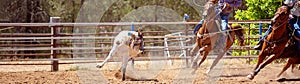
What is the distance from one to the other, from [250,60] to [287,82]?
5.40 metres

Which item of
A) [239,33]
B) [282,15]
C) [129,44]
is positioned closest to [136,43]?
[129,44]

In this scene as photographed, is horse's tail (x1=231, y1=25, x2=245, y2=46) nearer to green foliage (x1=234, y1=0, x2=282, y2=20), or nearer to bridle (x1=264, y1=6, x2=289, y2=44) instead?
bridle (x1=264, y1=6, x2=289, y2=44)

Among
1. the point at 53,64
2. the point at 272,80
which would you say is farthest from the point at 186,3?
the point at 272,80

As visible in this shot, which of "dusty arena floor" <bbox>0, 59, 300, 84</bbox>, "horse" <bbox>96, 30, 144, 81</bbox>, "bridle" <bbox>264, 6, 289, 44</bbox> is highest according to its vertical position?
"bridle" <bbox>264, 6, 289, 44</bbox>

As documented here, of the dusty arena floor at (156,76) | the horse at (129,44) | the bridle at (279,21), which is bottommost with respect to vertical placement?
the dusty arena floor at (156,76)

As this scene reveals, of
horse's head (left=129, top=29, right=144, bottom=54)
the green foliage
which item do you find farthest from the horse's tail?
the green foliage

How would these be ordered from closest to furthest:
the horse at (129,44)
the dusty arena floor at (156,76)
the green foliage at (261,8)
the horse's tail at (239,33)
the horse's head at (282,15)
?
the horse's head at (282,15)
the dusty arena floor at (156,76)
the horse at (129,44)
the horse's tail at (239,33)
the green foliage at (261,8)

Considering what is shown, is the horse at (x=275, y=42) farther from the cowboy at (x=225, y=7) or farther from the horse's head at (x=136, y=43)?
the horse's head at (x=136, y=43)

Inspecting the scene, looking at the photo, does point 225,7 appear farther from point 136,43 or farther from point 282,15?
point 136,43

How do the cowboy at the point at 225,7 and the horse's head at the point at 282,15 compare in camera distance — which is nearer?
the horse's head at the point at 282,15

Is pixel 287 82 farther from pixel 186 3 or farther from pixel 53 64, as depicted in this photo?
pixel 186 3

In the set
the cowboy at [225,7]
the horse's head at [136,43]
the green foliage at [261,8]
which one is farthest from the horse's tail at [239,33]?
the green foliage at [261,8]

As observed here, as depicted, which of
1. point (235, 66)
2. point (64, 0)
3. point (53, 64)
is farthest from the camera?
point (64, 0)

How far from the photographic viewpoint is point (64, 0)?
28.2 m
